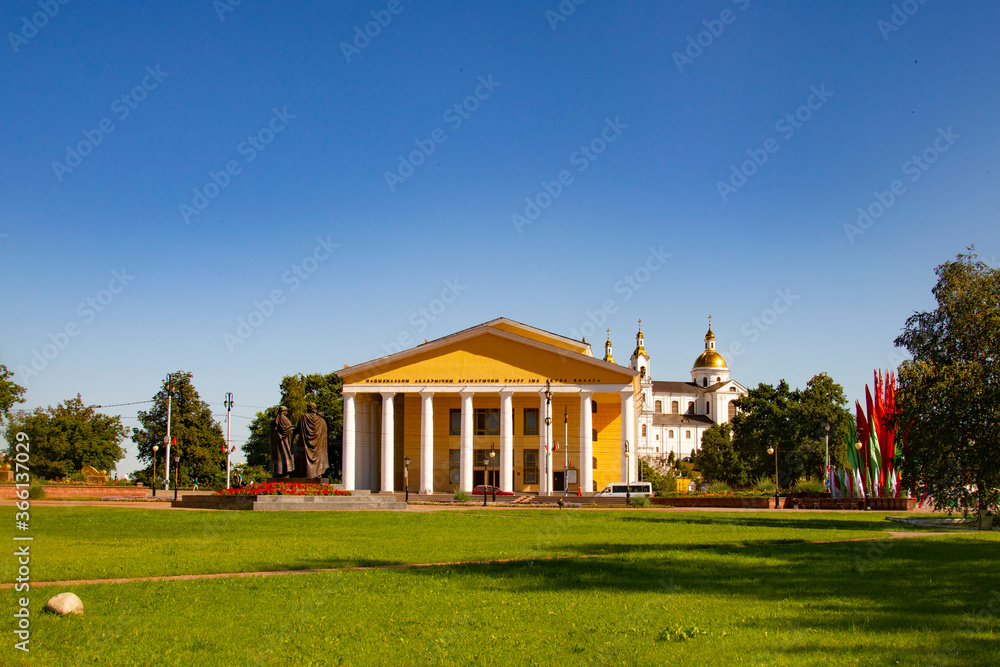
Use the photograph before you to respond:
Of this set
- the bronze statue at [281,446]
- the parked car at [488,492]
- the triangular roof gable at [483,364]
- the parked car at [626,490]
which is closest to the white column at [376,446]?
the triangular roof gable at [483,364]

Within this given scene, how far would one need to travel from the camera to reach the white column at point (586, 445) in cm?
6366

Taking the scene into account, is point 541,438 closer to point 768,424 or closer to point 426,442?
point 426,442

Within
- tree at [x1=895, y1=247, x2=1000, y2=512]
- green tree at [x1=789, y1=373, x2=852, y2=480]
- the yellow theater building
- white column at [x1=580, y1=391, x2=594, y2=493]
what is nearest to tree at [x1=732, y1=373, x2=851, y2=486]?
green tree at [x1=789, y1=373, x2=852, y2=480]

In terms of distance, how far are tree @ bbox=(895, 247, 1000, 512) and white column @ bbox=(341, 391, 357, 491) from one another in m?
44.2

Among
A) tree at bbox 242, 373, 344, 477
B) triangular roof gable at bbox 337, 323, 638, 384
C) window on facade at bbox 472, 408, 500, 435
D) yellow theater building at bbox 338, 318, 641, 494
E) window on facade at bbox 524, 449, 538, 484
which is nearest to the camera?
yellow theater building at bbox 338, 318, 641, 494

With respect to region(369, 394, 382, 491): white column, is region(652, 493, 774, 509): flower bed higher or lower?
lower

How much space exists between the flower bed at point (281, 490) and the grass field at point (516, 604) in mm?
15465

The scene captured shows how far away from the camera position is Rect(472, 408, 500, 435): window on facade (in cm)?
7031

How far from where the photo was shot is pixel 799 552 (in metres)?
19.1

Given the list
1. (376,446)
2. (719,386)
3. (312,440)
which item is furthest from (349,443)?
(719,386)

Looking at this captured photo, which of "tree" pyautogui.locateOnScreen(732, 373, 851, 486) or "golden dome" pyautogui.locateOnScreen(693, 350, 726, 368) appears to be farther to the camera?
"golden dome" pyautogui.locateOnScreen(693, 350, 726, 368)

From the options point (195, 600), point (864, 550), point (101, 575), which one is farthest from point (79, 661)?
point (864, 550)

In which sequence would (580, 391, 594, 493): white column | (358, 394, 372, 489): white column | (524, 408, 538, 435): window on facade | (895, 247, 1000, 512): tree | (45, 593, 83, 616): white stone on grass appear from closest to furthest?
(45, 593, 83, 616): white stone on grass < (895, 247, 1000, 512): tree < (580, 391, 594, 493): white column < (358, 394, 372, 489): white column < (524, 408, 538, 435): window on facade

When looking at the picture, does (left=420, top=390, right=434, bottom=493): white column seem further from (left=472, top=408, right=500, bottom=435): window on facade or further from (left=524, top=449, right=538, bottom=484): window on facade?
(left=524, top=449, right=538, bottom=484): window on facade
